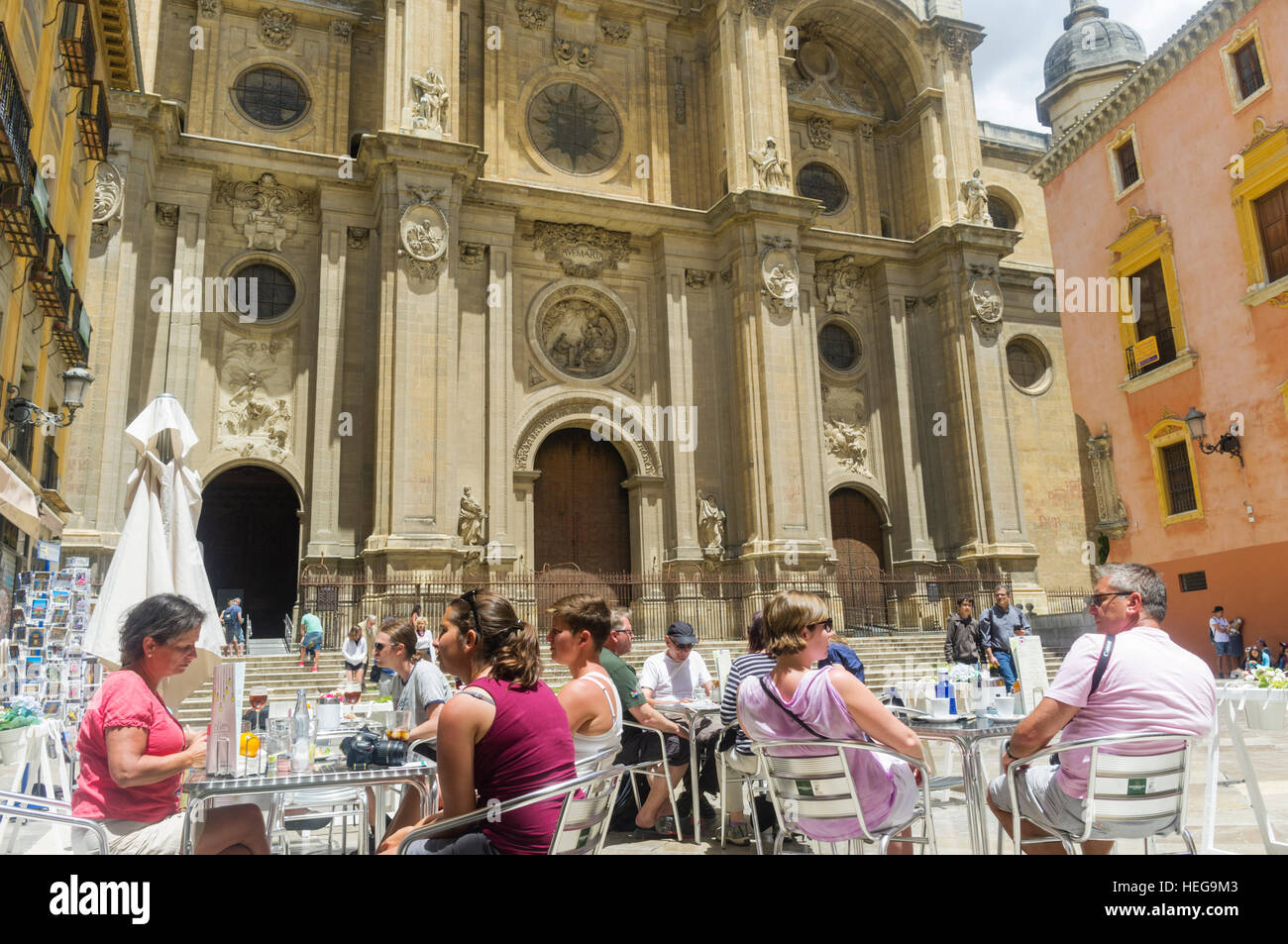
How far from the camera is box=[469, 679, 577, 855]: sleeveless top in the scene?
10.3 ft

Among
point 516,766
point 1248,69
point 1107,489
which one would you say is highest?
point 1248,69

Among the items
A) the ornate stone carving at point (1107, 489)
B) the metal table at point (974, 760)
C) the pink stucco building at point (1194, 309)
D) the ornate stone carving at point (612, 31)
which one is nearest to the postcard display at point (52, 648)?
the metal table at point (974, 760)

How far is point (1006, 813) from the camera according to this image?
13.6 ft

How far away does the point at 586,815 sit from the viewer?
3.30 meters

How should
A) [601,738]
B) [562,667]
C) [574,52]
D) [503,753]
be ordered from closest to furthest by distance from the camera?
[503,753] < [601,738] < [562,667] < [574,52]

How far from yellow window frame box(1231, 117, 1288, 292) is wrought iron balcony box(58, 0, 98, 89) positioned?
2239cm

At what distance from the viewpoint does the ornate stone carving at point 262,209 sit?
20.7 m

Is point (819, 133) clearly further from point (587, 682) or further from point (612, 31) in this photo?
point (587, 682)

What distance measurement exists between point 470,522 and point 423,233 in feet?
21.3

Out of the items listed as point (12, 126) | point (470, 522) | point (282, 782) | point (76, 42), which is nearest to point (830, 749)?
point (282, 782)

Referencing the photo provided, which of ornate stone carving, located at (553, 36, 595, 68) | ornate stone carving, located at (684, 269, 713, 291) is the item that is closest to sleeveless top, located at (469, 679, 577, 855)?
ornate stone carving, located at (684, 269, 713, 291)

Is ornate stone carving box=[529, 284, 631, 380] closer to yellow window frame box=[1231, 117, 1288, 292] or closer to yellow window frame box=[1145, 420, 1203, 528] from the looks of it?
yellow window frame box=[1145, 420, 1203, 528]

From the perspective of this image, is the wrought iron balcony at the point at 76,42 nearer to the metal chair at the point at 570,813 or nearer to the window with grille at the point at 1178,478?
the metal chair at the point at 570,813

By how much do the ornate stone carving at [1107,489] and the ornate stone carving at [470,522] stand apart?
16.5 m
